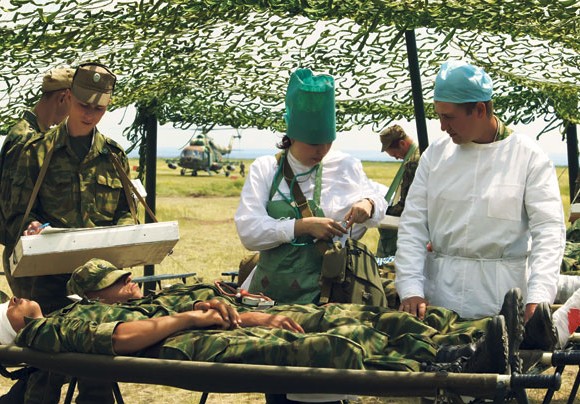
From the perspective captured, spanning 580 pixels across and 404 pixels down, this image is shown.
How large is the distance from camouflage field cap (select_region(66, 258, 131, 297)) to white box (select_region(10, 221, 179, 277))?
0.20 m

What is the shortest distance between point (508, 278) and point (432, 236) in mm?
404

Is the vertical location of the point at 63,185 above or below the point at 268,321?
above

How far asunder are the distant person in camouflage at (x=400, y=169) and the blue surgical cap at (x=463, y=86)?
12.9 ft

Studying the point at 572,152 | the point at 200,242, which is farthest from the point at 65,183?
the point at 200,242

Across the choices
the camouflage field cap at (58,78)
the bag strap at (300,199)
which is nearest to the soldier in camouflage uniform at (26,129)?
the camouflage field cap at (58,78)

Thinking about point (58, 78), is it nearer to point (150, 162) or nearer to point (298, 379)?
point (298, 379)

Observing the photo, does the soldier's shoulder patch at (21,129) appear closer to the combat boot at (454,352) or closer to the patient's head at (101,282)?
the patient's head at (101,282)

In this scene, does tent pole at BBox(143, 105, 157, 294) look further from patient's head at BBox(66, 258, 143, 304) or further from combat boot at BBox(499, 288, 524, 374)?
combat boot at BBox(499, 288, 524, 374)

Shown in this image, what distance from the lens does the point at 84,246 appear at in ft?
17.5

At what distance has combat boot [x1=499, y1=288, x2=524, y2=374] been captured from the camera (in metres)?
3.90

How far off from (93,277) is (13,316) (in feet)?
1.66

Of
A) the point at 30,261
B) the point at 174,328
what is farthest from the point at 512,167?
the point at 30,261

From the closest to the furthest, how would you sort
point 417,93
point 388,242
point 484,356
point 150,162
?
point 484,356 < point 417,93 < point 388,242 < point 150,162

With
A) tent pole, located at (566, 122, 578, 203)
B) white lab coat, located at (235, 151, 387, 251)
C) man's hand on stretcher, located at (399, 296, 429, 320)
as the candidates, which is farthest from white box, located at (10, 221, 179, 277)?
tent pole, located at (566, 122, 578, 203)
